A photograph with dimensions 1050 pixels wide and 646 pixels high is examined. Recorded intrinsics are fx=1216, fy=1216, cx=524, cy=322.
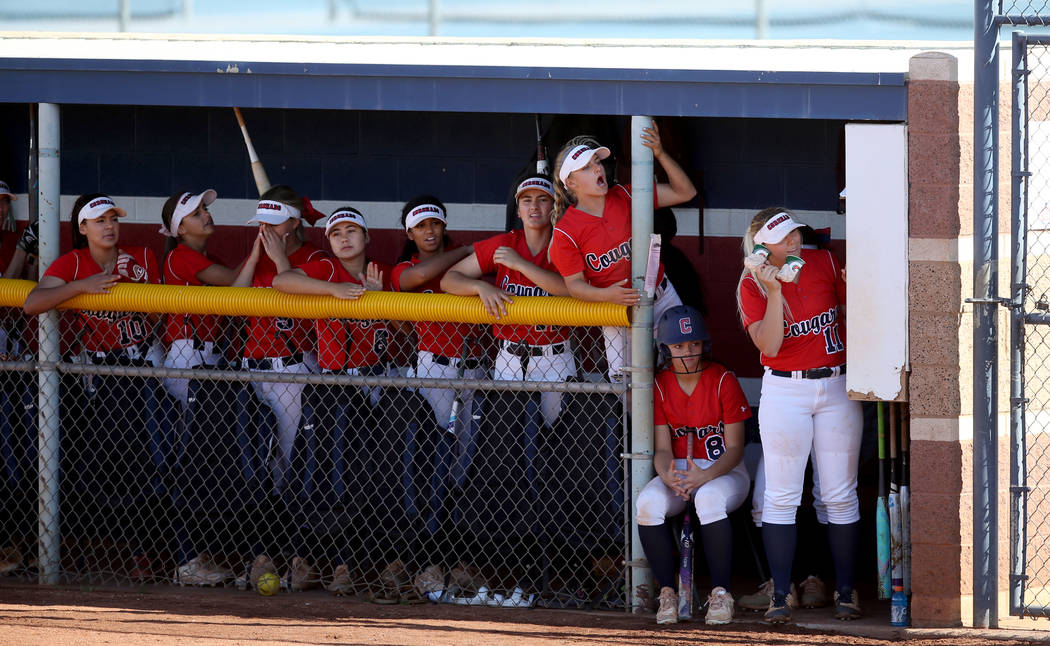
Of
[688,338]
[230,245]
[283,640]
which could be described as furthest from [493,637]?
[230,245]

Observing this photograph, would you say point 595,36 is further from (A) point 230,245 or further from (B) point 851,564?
(B) point 851,564

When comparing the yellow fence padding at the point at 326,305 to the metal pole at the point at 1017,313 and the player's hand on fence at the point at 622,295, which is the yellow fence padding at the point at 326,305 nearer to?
the player's hand on fence at the point at 622,295

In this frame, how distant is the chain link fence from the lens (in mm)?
5398

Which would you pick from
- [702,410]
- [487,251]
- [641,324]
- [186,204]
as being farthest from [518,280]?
[186,204]

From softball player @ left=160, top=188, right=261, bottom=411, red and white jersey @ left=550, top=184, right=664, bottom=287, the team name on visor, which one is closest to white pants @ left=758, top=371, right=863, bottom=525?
red and white jersey @ left=550, top=184, right=664, bottom=287

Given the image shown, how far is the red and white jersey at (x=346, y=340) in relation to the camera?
5688mm

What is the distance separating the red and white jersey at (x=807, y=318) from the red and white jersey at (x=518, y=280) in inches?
35.0

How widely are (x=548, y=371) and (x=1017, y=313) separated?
1.96 meters

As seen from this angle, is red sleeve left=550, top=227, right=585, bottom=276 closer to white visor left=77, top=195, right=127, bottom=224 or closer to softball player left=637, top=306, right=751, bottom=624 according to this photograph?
softball player left=637, top=306, right=751, bottom=624

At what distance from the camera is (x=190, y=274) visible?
604cm

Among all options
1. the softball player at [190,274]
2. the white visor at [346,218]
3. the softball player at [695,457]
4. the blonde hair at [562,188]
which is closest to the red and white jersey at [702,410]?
the softball player at [695,457]

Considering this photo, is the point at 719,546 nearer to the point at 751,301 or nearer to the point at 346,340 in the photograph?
the point at 751,301

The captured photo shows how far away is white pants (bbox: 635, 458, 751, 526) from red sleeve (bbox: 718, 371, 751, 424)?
258 millimetres

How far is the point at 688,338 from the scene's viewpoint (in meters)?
5.12
